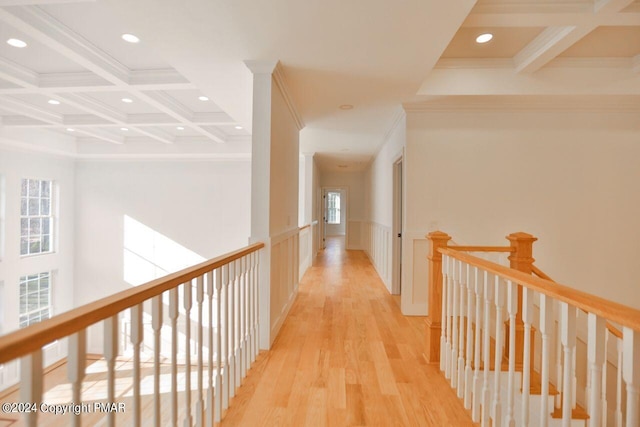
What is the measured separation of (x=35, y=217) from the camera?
703 centimetres

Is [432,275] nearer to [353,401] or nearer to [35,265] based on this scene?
[353,401]

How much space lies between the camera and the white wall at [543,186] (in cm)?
368

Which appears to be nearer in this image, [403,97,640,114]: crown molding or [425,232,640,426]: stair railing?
[425,232,640,426]: stair railing

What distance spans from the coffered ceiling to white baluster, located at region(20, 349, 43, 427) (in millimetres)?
2071

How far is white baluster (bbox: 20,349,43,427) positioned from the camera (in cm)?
70

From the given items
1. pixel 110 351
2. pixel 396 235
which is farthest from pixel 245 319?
pixel 396 235

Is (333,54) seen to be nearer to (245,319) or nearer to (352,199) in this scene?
(245,319)

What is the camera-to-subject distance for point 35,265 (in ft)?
22.7

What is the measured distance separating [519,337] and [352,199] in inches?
318

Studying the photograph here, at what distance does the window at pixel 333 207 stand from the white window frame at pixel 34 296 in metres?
9.64

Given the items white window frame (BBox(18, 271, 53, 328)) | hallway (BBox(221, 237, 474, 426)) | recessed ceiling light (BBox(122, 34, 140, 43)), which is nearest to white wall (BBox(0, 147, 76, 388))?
white window frame (BBox(18, 271, 53, 328))

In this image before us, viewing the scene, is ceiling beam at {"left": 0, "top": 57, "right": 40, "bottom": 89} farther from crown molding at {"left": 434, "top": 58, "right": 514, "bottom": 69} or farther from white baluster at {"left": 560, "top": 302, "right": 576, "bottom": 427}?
white baluster at {"left": 560, "top": 302, "right": 576, "bottom": 427}

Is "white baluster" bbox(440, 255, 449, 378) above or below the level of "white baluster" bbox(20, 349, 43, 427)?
below

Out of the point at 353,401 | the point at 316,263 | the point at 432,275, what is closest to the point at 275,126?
the point at 432,275
